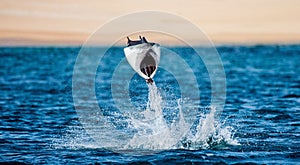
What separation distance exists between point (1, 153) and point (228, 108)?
51.1ft

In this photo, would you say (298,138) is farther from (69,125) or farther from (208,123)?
(69,125)

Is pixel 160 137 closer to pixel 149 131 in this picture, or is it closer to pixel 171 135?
pixel 171 135

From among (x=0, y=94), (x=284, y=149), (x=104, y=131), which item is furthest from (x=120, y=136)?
(x=0, y=94)

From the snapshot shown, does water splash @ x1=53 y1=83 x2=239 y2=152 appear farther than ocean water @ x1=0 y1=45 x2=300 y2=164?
Yes

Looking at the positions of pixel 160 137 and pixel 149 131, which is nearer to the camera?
pixel 160 137

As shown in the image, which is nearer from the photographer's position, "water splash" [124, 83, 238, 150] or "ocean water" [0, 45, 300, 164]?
"ocean water" [0, 45, 300, 164]

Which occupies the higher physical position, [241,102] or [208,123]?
[241,102]

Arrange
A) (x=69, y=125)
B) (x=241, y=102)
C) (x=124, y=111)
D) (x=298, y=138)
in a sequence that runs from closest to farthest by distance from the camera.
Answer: (x=298, y=138) → (x=69, y=125) → (x=124, y=111) → (x=241, y=102)

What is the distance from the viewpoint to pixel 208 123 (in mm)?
23234

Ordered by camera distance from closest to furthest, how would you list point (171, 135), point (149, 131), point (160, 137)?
point (160, 137) < point (171, 135) < point (149, 131)

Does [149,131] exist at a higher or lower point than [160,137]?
higher

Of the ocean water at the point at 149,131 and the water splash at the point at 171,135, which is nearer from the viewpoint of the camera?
the ocean water at the point at 149,131

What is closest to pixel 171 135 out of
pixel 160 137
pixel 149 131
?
pixel 160 137

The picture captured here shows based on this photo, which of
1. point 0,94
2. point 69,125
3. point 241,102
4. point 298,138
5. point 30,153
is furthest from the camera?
point 0,94
